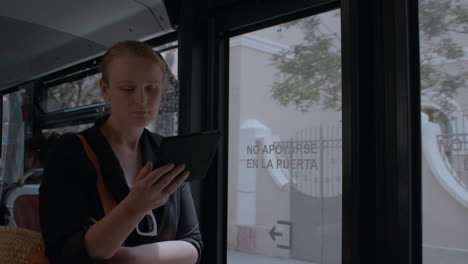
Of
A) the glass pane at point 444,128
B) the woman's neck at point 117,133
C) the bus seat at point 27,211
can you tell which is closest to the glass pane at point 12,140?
the bus seat at point 27,211

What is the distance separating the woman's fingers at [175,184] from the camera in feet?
3.20

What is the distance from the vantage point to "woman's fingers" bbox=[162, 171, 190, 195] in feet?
3.20

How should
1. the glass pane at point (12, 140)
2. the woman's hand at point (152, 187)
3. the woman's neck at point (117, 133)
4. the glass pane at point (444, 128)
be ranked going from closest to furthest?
the woman's hand at point (152, 187) < the woman's neck at point (117, 133) < the glass pane at point (444, 128) < the glass pane at point (12, 140)

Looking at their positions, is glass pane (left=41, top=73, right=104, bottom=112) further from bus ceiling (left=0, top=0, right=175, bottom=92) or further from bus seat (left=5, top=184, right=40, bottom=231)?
bus seat (left=5, top=184, right=40, bottom=231)

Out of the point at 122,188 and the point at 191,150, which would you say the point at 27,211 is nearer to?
the point at 122,188

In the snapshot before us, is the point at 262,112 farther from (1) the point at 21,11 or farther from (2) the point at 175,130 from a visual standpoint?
(1) the point at 21,11

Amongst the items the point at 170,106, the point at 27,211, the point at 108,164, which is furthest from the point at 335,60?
the point at 27,211

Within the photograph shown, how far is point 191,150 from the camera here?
1.01 m

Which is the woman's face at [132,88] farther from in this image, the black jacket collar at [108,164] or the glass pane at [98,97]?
the glass pane at [98,97]

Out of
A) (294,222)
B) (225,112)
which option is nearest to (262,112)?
(225,112)

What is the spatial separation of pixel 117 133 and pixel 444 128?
1135 mm

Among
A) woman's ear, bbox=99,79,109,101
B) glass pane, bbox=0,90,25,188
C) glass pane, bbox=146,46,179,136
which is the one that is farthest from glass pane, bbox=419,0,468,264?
glass pane, bbox=0,90,25,188

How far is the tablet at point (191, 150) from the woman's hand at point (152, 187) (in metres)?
0.03

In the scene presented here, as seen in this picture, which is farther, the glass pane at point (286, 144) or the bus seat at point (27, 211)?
the bus seat at point (27, 211)
